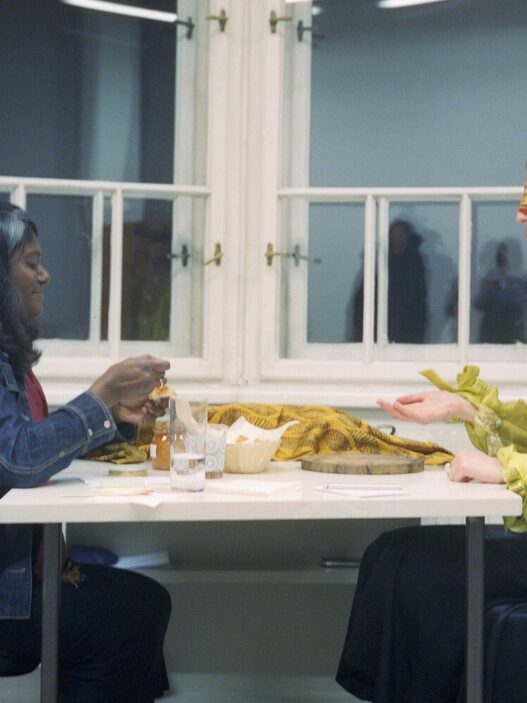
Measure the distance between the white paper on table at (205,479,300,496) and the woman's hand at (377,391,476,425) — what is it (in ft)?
1.20

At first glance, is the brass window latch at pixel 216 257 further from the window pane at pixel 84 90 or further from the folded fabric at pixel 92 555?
the folded fabric at pixel 92 555

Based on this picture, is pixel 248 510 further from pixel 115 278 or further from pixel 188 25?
pixel 188 25

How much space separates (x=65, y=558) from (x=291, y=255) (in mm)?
1307

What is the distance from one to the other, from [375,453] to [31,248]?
97cm

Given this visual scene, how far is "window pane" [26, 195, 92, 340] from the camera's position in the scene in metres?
3.38

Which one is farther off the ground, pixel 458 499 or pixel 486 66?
pixel 486 66

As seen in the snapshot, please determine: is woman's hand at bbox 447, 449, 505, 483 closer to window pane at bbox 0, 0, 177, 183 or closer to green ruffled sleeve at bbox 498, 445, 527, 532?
green ruffled sleeve at bbox 498, 445, 527, 532

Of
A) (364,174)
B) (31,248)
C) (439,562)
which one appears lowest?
(439,562)

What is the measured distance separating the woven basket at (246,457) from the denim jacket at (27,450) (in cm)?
32

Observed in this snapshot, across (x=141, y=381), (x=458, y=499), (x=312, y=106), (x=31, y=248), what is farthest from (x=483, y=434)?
(x=312, y=106)

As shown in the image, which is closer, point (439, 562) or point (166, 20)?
point (439, 562)

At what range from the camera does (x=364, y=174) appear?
3.41m

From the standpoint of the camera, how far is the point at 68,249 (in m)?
3.39

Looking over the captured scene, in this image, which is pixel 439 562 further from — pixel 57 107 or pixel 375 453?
pixel 57 107
